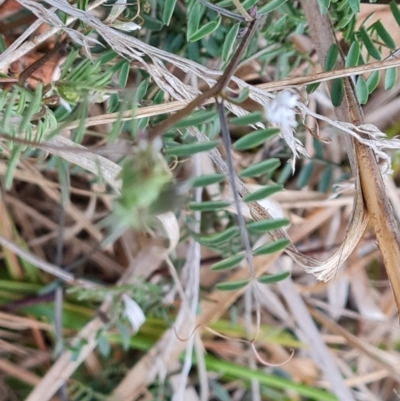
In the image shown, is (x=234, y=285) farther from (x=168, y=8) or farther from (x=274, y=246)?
(x=168, y=8)

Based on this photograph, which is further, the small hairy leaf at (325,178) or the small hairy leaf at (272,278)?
the small hairy leaf at (325,178)

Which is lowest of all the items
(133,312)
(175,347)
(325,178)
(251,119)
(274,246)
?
(175,347)

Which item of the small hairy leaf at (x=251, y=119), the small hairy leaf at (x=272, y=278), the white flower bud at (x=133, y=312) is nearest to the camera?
the small hairy leaf at (x=251, y=119)

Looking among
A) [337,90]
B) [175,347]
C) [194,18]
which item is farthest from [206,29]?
[175,347]

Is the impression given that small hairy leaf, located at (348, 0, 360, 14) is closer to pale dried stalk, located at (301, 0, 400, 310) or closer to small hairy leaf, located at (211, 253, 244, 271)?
pale dried stalk, located at (301, 0, 400, 310)

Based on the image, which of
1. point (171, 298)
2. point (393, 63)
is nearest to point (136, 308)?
point (171, 298)

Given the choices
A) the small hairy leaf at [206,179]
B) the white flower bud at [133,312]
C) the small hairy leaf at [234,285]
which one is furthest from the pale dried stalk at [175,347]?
the small hairy leaf at [206,179]

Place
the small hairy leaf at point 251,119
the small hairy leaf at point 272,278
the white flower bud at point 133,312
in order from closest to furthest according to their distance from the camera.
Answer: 1. the small hairy leaf at point 251,119
2. the small hairy leaf at point 272,278
3. the white flower bud at point 133,312

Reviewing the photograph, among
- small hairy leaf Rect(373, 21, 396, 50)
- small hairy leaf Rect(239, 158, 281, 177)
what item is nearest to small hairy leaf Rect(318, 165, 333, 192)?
small hairy leaf Rect(373, 21, 396, 50)

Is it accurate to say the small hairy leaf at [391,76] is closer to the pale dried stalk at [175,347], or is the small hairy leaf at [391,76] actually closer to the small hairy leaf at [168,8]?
the small hairy leaf at [168,8]
